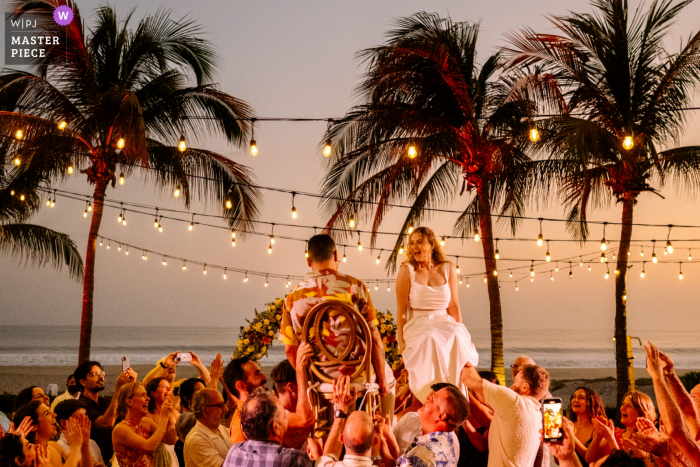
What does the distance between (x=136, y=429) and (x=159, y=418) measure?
0.22 meters

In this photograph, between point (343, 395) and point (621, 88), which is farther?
point (621, 88)

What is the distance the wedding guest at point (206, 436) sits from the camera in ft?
14.6

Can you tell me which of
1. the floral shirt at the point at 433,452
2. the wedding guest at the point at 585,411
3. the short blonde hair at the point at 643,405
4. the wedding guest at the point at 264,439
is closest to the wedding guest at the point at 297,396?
the wedding guest at the point at 264,439

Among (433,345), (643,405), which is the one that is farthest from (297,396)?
(643,405)

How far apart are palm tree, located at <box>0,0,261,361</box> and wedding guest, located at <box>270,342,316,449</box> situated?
901 centimetres

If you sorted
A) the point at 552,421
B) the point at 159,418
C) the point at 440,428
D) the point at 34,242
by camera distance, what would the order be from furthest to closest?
the point at 34,242
the point at 159,418
the point at 552,421
the point at 440,428

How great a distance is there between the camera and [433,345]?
16.2 feet

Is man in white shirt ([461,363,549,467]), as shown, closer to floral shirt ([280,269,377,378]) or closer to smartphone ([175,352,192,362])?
floral shirt ([280,269,377,378])

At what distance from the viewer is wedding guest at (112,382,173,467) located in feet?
15.6

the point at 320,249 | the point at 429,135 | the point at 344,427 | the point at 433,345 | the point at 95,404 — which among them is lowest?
the point at 95,404

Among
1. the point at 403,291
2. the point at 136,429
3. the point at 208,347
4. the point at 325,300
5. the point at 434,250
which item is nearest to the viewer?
the point at 325,300

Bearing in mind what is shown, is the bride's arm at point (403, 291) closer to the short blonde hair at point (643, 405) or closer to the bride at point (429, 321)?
the bride at point (429, 321)

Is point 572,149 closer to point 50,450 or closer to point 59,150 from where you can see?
point 50,450

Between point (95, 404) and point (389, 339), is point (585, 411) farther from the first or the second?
point (95, 404)
